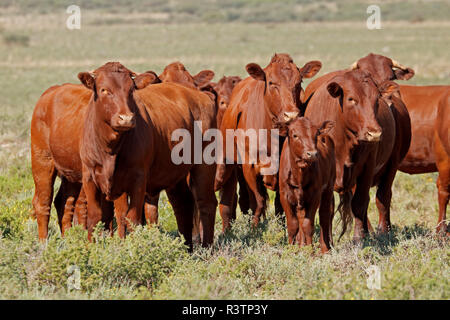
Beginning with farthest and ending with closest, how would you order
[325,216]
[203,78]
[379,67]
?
[203,78] < [379,67] < [325,216]

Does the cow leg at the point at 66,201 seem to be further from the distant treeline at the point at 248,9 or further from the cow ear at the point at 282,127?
the distant treeline at the point at 248,9

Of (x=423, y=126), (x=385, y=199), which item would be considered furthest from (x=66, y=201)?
(x=423, y=126)

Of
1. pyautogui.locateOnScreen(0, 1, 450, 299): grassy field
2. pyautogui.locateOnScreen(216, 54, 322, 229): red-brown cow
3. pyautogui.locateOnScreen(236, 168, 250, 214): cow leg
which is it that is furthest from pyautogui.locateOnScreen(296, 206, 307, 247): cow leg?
pyautogui.locateOnScreen(236, 168, 250, 214): cow leg

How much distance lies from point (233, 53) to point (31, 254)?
137ft

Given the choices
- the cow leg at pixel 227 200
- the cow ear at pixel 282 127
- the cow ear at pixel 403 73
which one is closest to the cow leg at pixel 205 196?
the cow leg at pixel 227 200

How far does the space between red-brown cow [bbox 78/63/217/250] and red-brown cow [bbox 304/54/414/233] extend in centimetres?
228

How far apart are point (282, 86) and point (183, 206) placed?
186cm

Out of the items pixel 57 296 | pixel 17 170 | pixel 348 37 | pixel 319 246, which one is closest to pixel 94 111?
pixel 57 296

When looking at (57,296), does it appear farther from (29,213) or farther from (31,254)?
(29,213)

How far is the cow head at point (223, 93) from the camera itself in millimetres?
11039

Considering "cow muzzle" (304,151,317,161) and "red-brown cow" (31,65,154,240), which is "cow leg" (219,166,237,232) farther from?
"cow muzzle" (304,151,317,161)

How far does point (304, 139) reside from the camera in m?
7.41

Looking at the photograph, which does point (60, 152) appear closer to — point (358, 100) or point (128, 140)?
point (128, 140)

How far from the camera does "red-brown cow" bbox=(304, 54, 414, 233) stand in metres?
9.70
